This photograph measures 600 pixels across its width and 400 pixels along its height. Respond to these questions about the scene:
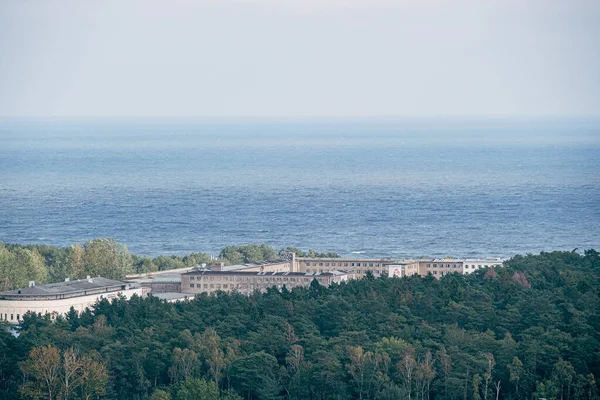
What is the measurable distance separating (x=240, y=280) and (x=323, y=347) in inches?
717

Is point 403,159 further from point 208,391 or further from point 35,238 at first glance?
point 208,391

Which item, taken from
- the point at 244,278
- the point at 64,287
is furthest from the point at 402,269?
the point at 64,287

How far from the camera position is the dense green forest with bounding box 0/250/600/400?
44469 millimetres

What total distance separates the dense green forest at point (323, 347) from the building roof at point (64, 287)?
4.24 metres

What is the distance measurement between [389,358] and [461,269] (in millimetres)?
26368

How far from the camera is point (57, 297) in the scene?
2334 inches

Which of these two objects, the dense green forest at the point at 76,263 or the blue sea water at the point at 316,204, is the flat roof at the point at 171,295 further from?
the blue sea water at the point at 316,204

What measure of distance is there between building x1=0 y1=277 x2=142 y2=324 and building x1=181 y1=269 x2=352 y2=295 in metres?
3.16

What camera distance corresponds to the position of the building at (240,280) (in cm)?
6533

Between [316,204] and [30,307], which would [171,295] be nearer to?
[30,307]

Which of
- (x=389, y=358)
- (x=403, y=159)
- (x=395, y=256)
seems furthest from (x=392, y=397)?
(x=403, y=159)

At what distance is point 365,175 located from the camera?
521ft

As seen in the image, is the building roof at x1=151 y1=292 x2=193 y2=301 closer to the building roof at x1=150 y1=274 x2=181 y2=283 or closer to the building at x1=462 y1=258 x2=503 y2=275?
the building roof at x1=150 y1=274 x2=181 y2=283

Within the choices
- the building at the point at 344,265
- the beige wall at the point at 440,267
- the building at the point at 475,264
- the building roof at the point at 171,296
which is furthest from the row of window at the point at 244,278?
the building at the point at 475,264
